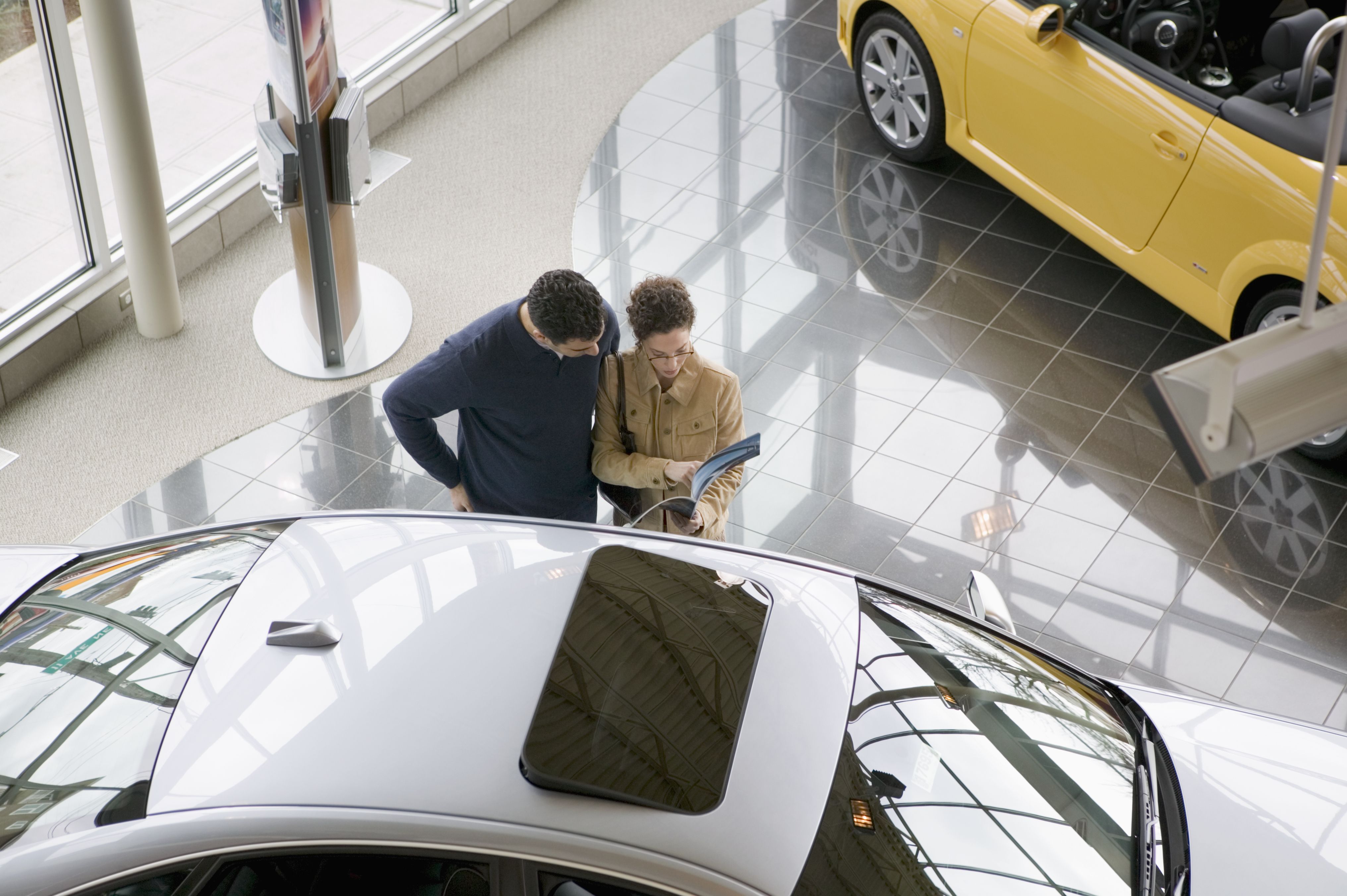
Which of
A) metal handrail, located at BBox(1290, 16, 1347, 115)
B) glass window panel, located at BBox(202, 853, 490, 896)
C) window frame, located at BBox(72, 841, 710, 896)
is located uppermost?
metal handrail, located at BBox(1290, 16, 1347, 115)

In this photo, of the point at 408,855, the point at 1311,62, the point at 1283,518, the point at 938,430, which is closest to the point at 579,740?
the point at 408,855

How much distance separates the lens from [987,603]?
3477 millimetres

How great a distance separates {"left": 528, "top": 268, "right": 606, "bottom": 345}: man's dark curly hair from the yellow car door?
3126mm

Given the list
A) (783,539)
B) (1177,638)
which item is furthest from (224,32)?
(1177,638)

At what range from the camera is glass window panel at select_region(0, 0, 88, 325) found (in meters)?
5.37

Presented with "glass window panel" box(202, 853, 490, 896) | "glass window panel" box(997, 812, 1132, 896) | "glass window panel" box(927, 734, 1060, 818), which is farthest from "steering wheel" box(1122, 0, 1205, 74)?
"glass window panel" box(202, 853, 490, 896)

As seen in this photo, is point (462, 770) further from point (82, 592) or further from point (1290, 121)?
point (1290, 121)

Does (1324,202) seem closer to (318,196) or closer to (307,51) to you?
(307,51)

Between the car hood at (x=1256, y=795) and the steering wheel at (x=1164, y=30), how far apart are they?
11.6 feet

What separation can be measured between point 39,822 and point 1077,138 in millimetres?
4919

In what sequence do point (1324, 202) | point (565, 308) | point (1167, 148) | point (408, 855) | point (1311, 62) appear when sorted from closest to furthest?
1. point (1324, 202)
2. point (408, 855)
3. point (565, 308)
4. point (1311, 62)
5. point (1167, 148)

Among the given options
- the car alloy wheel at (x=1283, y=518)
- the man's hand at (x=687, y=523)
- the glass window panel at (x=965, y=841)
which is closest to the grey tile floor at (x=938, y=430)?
the car alloy wheel at (x=1283, y=518)

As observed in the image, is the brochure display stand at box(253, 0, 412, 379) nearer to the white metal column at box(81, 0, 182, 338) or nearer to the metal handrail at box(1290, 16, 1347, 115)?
the white metal column at box(81, 0, 182, 338)

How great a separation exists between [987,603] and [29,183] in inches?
179
